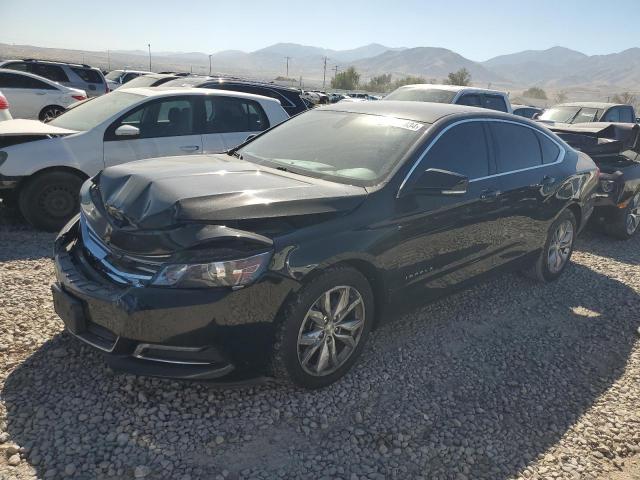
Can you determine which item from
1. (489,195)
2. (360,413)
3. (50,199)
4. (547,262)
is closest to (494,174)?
(489,195)

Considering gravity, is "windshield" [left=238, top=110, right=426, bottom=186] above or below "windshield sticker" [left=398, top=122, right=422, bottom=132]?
below

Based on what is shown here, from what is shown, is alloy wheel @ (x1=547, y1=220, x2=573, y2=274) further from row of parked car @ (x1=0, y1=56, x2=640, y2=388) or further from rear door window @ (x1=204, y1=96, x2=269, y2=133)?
rear door window @ (x1=204, y1=96, x2=269, y2=133)

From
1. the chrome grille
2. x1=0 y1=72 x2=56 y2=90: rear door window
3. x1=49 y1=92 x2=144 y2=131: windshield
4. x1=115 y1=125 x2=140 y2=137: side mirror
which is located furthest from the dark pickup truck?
x1=0 y1=72 x2=56 y2=90: rear door window

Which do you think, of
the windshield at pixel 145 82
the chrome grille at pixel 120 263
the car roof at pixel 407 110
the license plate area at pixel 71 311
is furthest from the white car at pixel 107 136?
the windshield at pixel 145 82

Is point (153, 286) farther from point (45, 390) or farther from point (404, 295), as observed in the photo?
point (404, 295)

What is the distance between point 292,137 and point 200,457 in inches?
98.1

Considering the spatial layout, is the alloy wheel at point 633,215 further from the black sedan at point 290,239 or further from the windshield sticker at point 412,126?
the windshield sticker at point 412,126

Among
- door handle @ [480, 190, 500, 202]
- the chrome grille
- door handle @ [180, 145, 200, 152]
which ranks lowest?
the chrome grille

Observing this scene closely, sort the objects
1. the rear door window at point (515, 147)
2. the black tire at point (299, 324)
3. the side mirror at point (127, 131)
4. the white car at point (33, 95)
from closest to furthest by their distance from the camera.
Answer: the black tire at point (299, 324) → the rear door window at point (515, 147) → the side mirror at point (127, 131) → the white car at point (33, 95)

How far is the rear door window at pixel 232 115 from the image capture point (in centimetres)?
639

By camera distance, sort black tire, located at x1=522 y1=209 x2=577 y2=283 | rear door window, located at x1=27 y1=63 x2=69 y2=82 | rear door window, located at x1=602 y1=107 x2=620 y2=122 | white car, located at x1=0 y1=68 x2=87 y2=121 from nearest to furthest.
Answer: black tire, located at x1=522 y1=209 x2=577 y2=283 → white car, located at x1=0 y1=68 x2=87 y2=121 → rear door window, located at x1=602 y1=107 x2=620 y2=122 → rear door window, located at x1=27 y1=63 x2=69 y2=82

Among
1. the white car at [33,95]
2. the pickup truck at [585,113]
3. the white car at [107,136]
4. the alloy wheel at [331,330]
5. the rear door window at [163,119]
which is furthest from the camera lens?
the pickup truck at [585,113]

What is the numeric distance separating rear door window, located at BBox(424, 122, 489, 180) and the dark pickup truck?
340cm

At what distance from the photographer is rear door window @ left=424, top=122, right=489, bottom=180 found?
3600 mm
